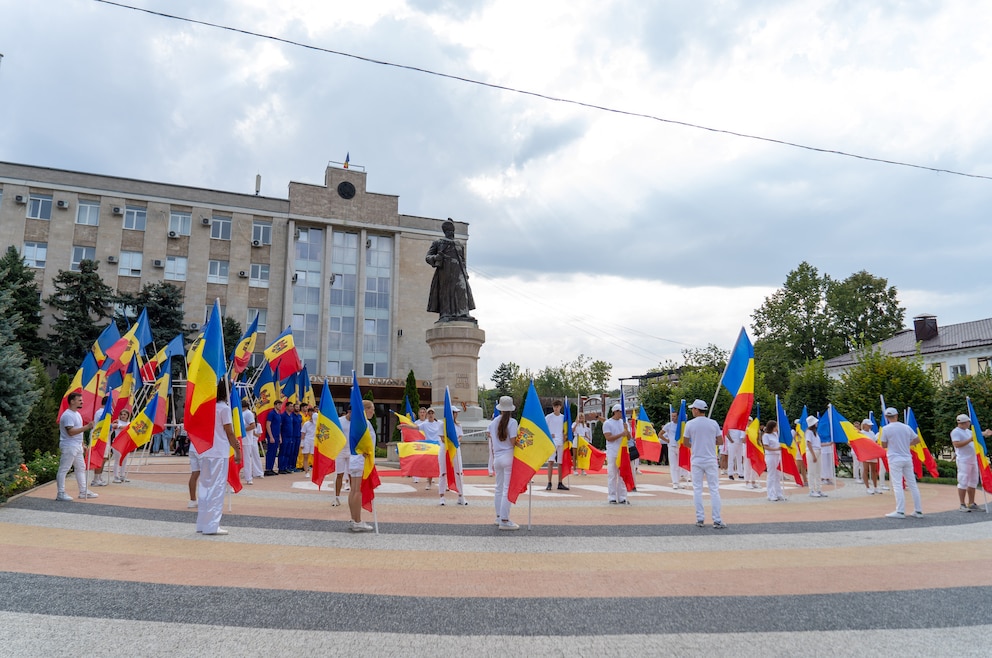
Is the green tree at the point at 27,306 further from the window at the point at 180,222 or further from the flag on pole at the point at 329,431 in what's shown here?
the flag on pole at the point at 329,431

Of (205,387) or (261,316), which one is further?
(261,316)

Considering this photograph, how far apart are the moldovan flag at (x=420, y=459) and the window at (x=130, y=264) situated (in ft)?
138

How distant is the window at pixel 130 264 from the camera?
155 feet

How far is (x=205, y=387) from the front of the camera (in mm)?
9156

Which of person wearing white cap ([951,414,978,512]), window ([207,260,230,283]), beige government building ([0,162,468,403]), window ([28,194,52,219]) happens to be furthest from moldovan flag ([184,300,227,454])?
window ([28,194,52,219])

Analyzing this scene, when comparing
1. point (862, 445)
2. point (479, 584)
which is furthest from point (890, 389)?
point (479, 584)

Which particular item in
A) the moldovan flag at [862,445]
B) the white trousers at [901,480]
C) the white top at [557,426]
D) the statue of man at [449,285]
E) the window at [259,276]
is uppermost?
the window at [259,276]

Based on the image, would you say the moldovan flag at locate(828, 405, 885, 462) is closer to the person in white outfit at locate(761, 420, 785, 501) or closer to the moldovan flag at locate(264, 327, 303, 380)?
the person in white outfit at locate(761, 420, 785, 501)

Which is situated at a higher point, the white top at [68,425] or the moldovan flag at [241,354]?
the moldovan flag at [241,354]

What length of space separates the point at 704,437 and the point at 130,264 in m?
48.0

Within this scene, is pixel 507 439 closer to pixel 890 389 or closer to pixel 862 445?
pixel 862 445

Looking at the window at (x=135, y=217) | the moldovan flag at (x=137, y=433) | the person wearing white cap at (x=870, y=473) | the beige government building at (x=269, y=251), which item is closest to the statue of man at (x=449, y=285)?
the moldovan flag at (x=137, y=433)

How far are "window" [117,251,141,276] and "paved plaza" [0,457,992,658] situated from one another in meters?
40.7

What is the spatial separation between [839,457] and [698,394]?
11539mm
